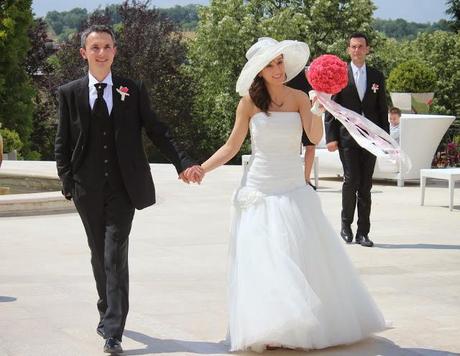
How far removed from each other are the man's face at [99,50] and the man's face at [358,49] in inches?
172

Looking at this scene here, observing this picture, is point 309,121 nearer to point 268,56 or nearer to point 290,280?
point 268,56

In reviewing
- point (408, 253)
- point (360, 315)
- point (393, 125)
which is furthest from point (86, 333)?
point (393, 125)

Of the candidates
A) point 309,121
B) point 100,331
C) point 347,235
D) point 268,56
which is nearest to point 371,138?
point 309,121

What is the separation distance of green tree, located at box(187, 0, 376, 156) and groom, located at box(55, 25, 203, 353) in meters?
39.2

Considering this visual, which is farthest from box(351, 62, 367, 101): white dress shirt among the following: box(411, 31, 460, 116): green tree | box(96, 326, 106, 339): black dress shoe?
box(411, 31, 460, 116): green tree

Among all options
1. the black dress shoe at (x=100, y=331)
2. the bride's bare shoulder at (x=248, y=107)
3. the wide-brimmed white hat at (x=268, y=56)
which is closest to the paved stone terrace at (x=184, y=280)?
the black dress shoe at (x=100, y=331)

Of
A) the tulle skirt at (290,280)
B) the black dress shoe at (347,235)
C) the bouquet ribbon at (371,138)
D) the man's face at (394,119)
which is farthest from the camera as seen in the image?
the man's face at (394,119)

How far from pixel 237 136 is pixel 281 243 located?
0.78 meters

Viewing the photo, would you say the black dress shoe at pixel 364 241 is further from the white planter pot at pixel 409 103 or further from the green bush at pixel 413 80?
the green bush at pixel 413 80

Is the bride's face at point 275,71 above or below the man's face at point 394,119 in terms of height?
above

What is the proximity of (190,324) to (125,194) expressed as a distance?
1.13 m

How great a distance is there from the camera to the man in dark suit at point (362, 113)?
10539 mm

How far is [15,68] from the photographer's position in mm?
30641

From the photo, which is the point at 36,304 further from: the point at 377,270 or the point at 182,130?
the point at 182,130
